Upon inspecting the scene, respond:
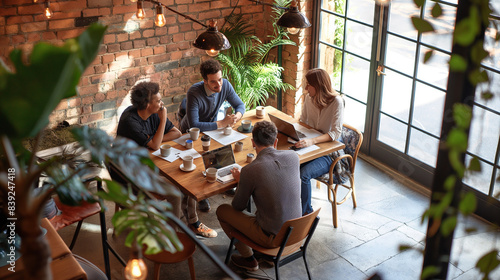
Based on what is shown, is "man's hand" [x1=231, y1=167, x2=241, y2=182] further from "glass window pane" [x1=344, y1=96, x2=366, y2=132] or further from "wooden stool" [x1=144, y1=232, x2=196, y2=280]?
"glass window pane" [x1=344, y1=96, x2=366, y2=132]

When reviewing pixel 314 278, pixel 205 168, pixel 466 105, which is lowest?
pixel 314 278

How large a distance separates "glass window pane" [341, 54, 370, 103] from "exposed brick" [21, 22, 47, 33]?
312 centimetres

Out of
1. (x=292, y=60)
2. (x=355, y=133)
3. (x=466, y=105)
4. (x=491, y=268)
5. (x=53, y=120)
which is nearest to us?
(x=466, y=105)

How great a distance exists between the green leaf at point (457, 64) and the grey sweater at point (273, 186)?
8.61 feet

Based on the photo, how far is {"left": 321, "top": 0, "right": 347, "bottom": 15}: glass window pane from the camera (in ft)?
18.9

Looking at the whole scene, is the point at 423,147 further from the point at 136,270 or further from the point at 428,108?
the point at 136,270

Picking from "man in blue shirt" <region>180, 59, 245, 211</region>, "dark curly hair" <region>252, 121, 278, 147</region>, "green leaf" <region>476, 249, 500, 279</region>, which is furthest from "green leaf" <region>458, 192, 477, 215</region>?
"man in blue shirt" <region>180, 59, 245, 211</region>

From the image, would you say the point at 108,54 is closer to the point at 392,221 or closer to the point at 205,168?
the point at 205,168

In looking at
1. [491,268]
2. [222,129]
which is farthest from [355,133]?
[491,268]

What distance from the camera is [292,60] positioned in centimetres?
625

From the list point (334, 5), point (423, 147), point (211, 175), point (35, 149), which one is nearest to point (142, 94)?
point (211, 175)

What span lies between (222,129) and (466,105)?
3.77 meters

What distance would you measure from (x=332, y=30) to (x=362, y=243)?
8.38 ft

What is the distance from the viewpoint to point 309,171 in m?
4.51
